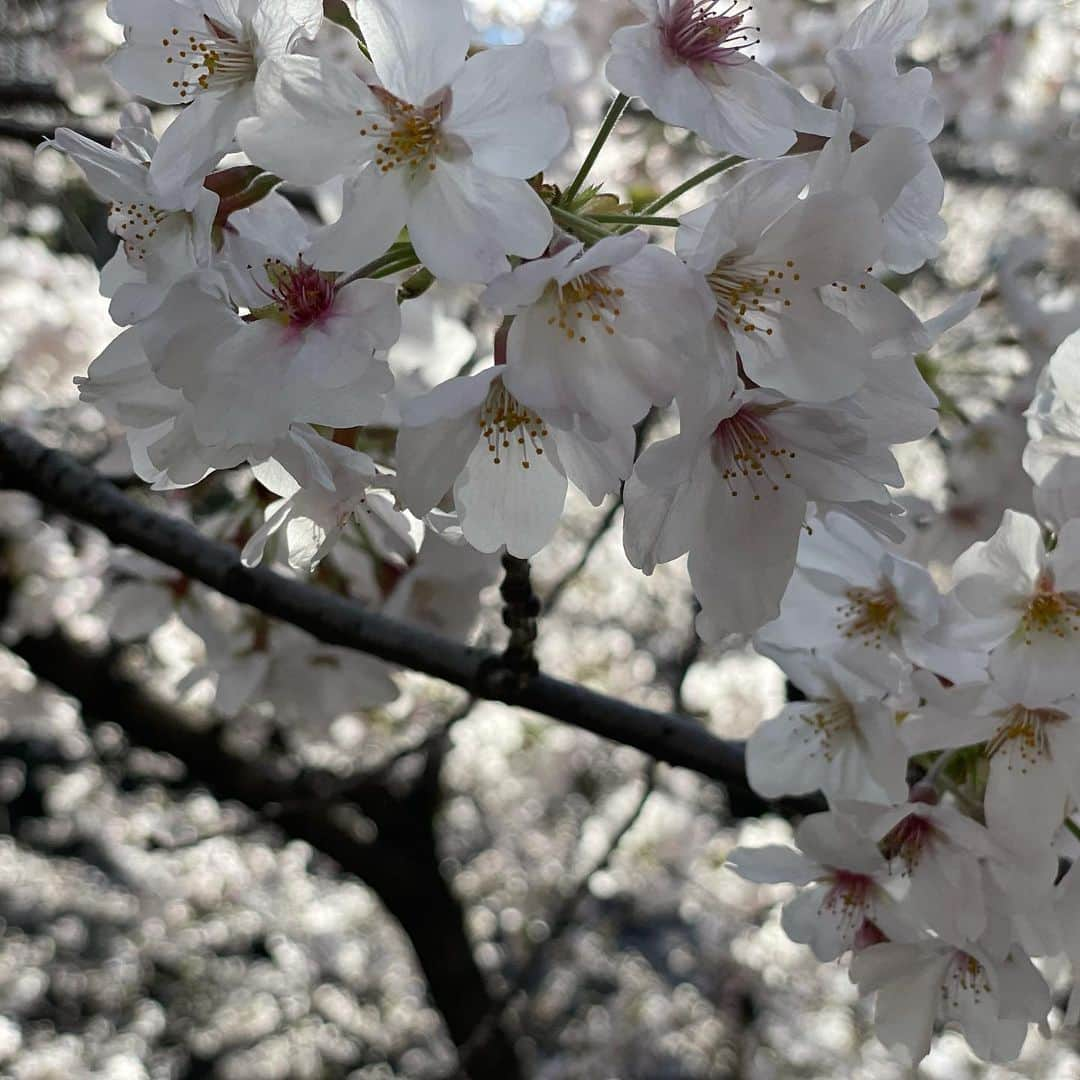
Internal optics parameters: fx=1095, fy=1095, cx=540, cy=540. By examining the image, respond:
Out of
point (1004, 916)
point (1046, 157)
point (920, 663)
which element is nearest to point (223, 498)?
point (920, 663)

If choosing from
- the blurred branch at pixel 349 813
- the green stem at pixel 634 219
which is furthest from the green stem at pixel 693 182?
the blurred branch at pixel 349 813

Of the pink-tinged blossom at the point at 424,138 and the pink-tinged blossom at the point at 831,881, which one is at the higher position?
the pink-tinged blossom at the point at 424,138

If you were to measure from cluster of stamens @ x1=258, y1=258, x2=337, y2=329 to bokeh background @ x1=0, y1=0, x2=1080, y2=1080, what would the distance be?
4.54 ft

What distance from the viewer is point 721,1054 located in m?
6.08

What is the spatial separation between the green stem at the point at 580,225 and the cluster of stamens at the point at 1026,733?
0.56m

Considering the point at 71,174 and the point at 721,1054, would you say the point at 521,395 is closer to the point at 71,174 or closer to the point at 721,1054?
the point at 71,174

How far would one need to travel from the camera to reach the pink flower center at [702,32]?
0.75 metres

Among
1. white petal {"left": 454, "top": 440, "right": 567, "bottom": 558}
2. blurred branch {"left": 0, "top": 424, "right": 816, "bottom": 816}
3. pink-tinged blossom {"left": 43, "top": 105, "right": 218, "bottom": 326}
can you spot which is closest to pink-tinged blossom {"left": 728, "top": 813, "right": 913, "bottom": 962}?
blurred branch {"left": 0, "top": 424, "right": 816, "bottom": 816}

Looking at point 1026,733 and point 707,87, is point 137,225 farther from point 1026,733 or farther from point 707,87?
point 1026,733

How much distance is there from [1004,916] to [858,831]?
0.15 meters

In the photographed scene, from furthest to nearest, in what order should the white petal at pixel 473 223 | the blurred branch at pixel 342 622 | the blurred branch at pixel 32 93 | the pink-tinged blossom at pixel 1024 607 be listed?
the blurred branch at pixel 32 93 → the blurred branch at pixel 342 622 → the pink-tinged blossom at pixel 1024 607 → the white petal at pixel 473 223

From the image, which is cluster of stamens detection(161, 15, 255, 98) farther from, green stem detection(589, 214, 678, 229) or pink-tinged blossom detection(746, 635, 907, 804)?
pink-tinged blossom detection(746, 635, 907, 804)

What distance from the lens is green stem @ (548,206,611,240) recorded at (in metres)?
0.69

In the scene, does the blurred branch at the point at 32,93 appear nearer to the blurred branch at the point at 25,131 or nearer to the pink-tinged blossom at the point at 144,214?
the blurred branch at the point at 25,131
